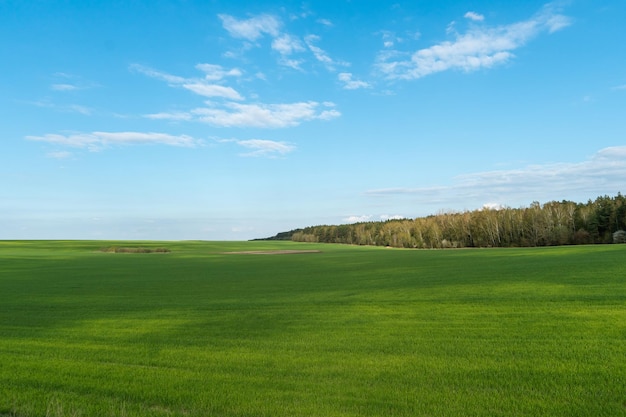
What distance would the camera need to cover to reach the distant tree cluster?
274ft

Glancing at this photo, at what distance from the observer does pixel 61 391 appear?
8.49m

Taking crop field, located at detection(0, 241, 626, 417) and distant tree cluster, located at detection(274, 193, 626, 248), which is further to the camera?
distant tree cluster, located at detection(274, 193, 626, 248)

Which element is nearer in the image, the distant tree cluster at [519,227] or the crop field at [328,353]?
the crop field at [328,353]

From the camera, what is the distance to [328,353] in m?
10.7

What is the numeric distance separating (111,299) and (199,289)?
4.72 m

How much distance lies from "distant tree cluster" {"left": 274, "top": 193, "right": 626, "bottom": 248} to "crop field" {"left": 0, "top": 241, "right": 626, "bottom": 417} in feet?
245

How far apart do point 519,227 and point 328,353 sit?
99834mm

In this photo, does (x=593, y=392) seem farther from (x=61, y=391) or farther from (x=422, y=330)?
(x=61, y=391)

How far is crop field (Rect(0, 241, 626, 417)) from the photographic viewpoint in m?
7.72

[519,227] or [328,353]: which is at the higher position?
[519,227]

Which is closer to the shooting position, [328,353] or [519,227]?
[328,353]

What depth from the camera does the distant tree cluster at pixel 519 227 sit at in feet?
274

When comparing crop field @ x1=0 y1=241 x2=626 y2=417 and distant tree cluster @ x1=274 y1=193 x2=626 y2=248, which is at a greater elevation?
distant tree cluster @ x1=274 y1=193 x2=626 y2=248

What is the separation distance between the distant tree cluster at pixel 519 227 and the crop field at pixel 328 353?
74.7m
